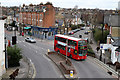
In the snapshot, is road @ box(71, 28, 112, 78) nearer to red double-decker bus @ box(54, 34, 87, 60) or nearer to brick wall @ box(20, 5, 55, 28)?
red double-decker bus @ box(54, 34, 87, 60)

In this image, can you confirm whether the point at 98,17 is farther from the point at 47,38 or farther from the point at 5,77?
the point at 5,77

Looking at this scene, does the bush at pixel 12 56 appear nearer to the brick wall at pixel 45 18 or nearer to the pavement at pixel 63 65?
the pavement at pixel 63 65

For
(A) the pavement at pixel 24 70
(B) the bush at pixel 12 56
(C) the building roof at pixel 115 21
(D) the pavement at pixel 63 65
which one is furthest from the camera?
(C) the building roof at pixel 115 21

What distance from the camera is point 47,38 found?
5819 cm

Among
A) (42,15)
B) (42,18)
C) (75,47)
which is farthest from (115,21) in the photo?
(42,15)

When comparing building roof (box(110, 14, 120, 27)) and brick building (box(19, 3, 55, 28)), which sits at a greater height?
brick building (box(19, 3, 55, 28))

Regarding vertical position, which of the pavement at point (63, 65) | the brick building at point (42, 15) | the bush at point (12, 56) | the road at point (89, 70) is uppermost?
the brick building at point (42, 15)

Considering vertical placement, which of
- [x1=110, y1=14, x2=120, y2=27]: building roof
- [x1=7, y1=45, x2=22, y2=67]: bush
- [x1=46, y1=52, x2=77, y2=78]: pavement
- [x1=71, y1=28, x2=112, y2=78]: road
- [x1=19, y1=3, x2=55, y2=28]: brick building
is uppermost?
[x1=19, y1=3, x2=55, y2=28]: brick building

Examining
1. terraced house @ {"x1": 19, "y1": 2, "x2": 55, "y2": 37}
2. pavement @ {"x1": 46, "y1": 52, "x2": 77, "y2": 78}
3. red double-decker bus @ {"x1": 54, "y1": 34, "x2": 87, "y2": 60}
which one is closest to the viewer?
pavement @ {"x1": 46, "y1": 52, "x2": 77, "y2": 78}

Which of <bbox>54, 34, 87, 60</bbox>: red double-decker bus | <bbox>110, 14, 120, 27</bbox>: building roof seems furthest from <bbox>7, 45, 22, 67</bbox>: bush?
<bbox>110, 14, 120, 27</bbox>: building roof

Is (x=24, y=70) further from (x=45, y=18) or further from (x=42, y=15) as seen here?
(x=42, y=15)

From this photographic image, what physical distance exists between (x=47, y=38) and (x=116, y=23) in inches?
997

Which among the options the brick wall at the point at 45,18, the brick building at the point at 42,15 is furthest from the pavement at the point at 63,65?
the brick building at the point at 42,15

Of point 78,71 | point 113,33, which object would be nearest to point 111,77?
point 78,71
